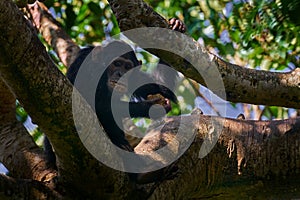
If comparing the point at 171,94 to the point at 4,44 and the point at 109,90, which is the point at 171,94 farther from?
the point at 4,44

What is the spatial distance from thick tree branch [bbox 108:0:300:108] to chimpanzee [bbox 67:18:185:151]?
1.06m

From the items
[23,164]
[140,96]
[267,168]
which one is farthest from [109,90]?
[267,168]

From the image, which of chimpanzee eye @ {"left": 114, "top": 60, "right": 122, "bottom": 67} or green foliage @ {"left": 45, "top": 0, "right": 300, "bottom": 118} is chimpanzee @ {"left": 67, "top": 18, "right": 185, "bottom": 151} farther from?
green foliage @ {"left": 45, "top": 0, "right": 300, "bottom": 118}

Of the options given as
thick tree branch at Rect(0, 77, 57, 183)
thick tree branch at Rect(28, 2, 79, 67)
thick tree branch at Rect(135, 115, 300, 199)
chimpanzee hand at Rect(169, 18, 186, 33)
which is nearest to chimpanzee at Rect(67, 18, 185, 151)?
thick tree branch at Rect(28, 2, 79, 67)

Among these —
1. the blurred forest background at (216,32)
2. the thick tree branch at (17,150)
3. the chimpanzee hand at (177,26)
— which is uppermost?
the chimpanzee hand at (177,26)

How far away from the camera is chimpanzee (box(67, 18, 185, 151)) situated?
13.2 ft

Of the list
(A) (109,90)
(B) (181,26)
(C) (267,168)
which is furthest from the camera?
(A) (109,90)

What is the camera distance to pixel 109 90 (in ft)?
14.9

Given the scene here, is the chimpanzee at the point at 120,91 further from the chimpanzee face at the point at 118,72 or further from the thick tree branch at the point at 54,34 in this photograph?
the thick tree branch at the point at 54,34

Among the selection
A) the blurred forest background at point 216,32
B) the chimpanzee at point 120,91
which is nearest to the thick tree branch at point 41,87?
the chimpanzee at point 120,91

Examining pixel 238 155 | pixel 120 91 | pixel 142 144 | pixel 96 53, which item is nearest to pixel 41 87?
pixel 142 144

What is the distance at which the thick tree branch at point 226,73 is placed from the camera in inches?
104

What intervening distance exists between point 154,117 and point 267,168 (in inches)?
44.8

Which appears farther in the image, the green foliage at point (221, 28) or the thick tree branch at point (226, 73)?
the green foliage at point (221, 28)
